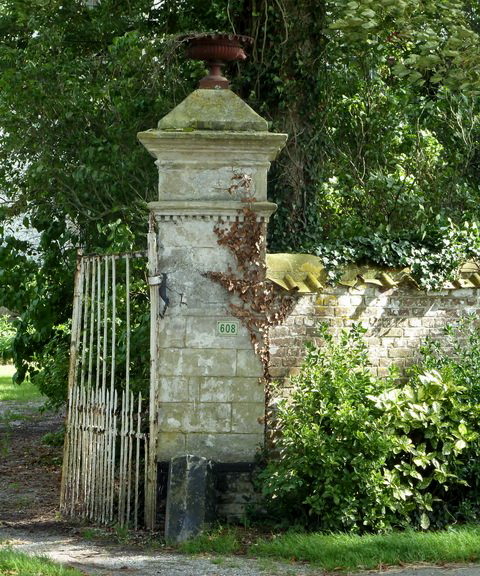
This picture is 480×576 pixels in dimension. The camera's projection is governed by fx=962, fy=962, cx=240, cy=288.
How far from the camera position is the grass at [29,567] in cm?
616

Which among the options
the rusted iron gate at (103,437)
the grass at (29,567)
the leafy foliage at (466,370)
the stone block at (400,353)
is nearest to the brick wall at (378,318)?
the stone block at (400,353)

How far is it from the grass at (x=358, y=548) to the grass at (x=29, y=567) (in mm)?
1271

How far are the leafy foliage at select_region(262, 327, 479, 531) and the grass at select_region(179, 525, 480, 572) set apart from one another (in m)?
0.29

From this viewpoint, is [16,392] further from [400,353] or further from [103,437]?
[400,353]

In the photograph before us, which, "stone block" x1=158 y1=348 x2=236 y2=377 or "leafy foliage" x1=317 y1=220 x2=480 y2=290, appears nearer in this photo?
"stone block" x1=158 y1=348 x2=236 y2=377

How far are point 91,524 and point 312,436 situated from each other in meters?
2.20

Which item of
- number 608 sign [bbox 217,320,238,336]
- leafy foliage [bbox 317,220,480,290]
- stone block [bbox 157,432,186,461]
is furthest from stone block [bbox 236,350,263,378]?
leafy foliage [bbox 317,220,480,290]

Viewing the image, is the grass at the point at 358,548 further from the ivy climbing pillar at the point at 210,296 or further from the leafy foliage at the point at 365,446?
the ivy climbing pillar at the point at 210,296

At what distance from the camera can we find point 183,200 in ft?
26.4

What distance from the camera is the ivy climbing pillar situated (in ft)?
26.5

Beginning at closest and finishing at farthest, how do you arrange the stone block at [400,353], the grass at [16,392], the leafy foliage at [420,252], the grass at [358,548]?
1. the grass at [358,548]
2. the leafy foliage at [420,252]
3. the stone block at [400,353]
4. the grass at [16,392]

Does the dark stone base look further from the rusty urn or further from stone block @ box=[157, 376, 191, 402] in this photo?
the rusty urn

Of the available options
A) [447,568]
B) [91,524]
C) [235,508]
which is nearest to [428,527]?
[447,568]

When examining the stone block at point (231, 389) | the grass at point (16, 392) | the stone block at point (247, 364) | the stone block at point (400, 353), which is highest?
the stone block at point (400, 353)
